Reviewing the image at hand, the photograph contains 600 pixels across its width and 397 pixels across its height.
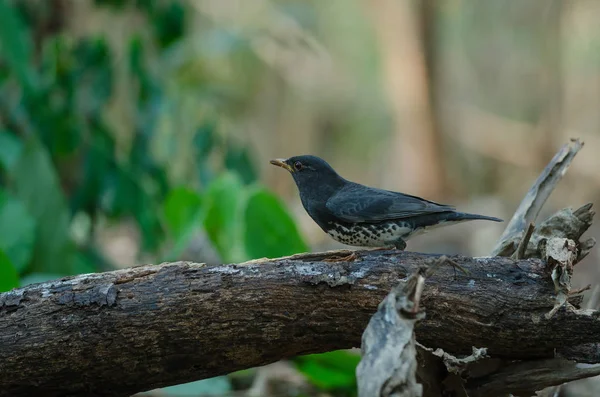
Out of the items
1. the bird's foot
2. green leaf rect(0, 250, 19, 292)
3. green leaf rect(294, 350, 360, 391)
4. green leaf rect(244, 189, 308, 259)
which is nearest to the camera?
the bird's foot

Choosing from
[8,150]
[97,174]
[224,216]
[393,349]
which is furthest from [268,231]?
[393,349]

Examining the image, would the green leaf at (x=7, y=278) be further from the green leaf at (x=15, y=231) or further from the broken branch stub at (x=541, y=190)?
the broken branch stub at (x=541, y=190)

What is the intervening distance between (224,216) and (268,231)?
931 mm

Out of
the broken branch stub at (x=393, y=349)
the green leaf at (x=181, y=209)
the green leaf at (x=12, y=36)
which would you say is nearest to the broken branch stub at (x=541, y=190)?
the broken branch stub at (x=393, y=349)

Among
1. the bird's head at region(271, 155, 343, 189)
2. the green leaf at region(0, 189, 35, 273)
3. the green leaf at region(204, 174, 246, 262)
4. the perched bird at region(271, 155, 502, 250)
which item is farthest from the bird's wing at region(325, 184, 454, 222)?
the green leaf at region(0, 189, 35, 273)

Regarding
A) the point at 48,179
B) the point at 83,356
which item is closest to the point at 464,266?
the point at 83,356

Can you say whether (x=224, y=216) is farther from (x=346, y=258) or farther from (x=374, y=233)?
(x=346, y=258)

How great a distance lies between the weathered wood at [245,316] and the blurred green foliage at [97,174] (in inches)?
87.8

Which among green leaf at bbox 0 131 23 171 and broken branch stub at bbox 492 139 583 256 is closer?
broken branch stub at bbox 492 139 583 256

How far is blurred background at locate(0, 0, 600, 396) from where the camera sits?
6.08 meters

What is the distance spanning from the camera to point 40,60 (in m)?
7.89

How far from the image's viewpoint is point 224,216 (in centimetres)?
640

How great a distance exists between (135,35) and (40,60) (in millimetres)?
1658

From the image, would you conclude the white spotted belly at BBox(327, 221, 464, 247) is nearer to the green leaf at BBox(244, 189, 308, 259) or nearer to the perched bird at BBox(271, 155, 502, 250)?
the perched bird at BBox(271, 155, 502, 250)
